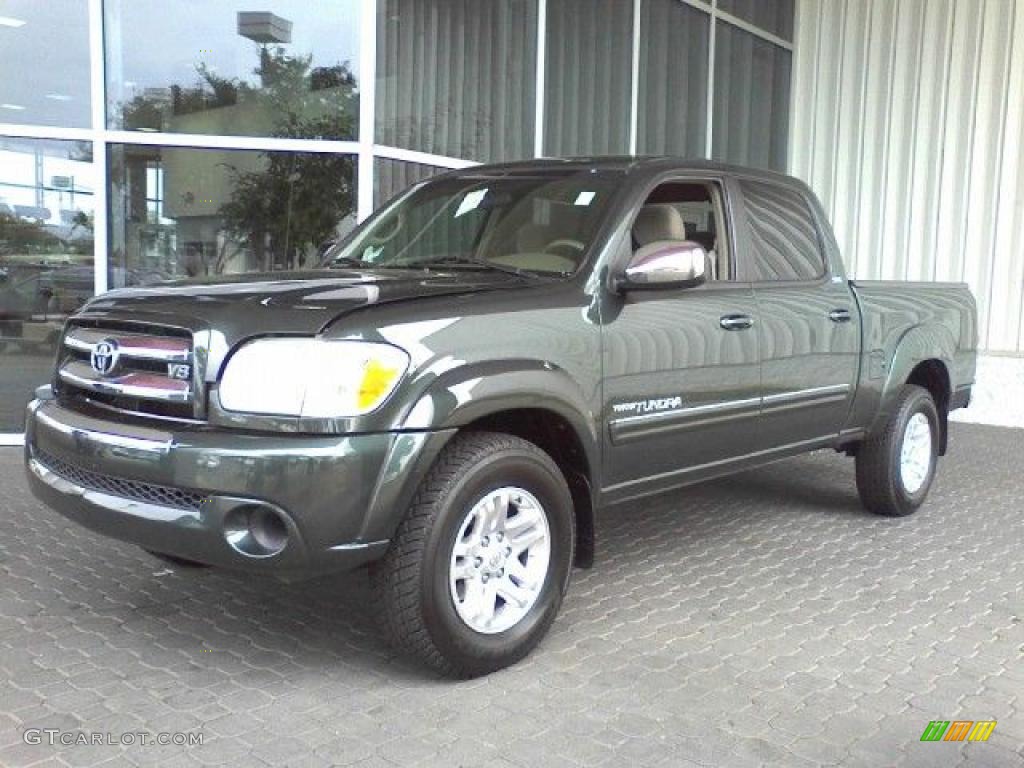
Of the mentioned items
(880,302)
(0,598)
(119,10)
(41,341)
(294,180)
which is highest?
(119,10)

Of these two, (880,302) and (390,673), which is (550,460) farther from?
(880,302)

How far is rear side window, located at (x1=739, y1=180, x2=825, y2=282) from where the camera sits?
198 inches

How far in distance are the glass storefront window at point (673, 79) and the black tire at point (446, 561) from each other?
357 inches

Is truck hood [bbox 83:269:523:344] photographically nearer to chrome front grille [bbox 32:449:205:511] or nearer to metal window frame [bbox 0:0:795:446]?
chrome front grille [bbox 32:449:205:511]

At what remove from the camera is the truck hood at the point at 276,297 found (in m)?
3.23

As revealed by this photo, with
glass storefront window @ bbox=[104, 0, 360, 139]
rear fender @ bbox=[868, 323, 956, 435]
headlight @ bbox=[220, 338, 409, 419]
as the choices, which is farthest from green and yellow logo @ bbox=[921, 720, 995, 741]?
glass storefront window @ bbox=[104, 0, 360, 139]

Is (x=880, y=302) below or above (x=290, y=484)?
above

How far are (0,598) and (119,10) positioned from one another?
5.69 m

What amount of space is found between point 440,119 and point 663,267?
21.0 ft

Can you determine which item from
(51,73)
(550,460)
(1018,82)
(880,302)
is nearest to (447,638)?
(550,460)

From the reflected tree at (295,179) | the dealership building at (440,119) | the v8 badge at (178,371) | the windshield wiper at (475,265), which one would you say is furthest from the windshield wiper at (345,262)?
the reflected tree at (295,179)

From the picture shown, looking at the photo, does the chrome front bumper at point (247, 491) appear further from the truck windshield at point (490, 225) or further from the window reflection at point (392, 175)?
the window reflection at point (392, 175)

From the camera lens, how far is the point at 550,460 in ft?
12.1

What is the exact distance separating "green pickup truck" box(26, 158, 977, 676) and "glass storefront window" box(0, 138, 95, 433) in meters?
4.07
